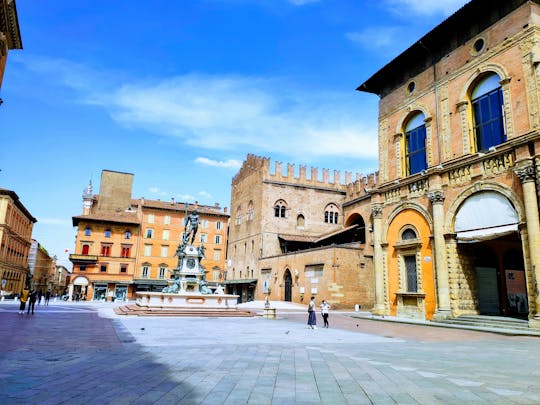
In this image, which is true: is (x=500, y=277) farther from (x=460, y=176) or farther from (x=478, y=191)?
(x=460, y=176)

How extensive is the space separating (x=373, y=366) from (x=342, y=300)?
2458 cm

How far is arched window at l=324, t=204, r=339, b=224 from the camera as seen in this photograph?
46.5 metres

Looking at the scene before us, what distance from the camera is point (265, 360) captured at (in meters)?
7.77

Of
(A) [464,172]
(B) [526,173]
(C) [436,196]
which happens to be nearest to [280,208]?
(C) [436,196]

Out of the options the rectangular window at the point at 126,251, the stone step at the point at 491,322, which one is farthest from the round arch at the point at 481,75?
the rectangular window at the point at 126,251

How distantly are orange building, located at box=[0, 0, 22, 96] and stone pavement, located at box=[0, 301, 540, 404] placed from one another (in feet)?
42.3

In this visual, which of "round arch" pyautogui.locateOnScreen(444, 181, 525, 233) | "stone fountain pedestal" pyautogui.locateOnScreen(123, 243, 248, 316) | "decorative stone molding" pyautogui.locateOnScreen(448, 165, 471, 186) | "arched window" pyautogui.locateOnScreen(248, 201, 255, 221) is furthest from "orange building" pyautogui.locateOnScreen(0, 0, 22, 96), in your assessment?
"arched window" pyautogui.locateOnScreen(248, 201, 255, 221)

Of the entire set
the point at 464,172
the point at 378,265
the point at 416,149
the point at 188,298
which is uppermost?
the point at 416,149

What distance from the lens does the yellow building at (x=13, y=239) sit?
47156 mm

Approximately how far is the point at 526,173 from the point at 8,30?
22441 millimetres

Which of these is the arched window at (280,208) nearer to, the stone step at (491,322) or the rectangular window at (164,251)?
the rectangular window at (164,251)

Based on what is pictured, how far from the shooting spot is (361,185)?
4331 centimetres

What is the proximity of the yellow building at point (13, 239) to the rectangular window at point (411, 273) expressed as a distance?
4579 cm

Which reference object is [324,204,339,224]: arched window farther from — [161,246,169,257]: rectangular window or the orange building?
the orange building
